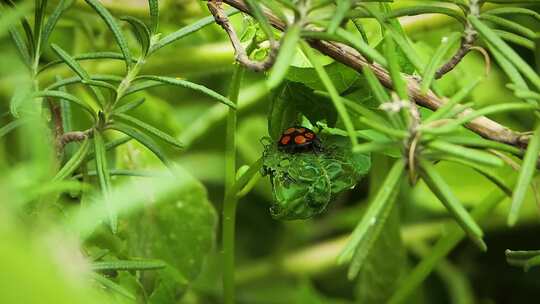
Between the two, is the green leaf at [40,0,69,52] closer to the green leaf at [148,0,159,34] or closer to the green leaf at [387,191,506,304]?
the green leaf at [148,0,159,34]

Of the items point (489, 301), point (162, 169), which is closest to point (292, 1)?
point (162, 169)

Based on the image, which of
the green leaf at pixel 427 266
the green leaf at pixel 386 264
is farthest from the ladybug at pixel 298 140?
the green leaf at pixel 386 264

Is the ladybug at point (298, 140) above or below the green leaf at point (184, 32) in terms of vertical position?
below

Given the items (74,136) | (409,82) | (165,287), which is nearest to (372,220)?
(409,82)

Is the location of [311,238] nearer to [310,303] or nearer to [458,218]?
[310,303]

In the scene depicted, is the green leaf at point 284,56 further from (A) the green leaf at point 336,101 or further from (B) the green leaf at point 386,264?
(B) the green leaf at point 386,264

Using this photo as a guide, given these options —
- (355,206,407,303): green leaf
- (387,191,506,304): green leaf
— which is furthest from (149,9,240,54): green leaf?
(355,206,407,303): green leaf

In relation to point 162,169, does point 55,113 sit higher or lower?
higher
